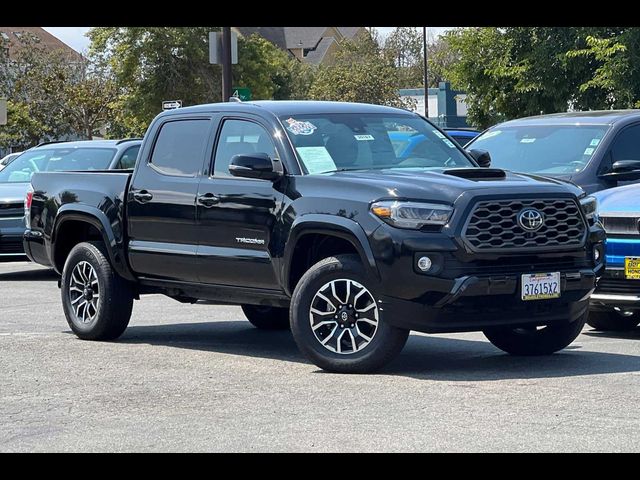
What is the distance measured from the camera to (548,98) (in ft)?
96.9

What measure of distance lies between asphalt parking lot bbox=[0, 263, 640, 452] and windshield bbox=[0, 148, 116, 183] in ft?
19.6

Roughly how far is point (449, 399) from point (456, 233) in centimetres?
118

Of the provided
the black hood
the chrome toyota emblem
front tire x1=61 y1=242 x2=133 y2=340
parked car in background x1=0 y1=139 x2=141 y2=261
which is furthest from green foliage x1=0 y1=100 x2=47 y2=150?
the chrome toyota emblem

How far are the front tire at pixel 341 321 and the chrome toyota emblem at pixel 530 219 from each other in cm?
105

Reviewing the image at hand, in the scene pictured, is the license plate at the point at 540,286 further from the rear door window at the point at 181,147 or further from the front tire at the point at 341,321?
the rear door window at the point at 181,147

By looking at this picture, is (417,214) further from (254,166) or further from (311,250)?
(254,166)

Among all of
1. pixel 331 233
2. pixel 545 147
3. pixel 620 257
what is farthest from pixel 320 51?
pixel 331 233

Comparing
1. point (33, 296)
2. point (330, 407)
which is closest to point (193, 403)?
point (330, 407)

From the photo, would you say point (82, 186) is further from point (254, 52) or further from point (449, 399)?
point (254, 52)

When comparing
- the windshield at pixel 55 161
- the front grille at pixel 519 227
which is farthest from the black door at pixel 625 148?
the windshield at pixel 55 161

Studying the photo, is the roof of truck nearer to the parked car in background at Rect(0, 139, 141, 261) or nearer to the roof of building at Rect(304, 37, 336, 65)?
the parked car in background at Rect(0, 139, 141, 261)

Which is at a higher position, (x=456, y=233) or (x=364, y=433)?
(x=456, y=233)

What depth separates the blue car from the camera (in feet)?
33.9
